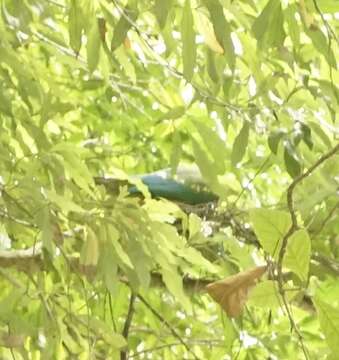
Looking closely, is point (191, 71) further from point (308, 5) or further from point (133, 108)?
point (133, 108)

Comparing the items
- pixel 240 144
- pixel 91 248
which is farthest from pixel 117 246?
pixel 240 144

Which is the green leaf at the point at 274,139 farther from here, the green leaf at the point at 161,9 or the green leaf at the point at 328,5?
the green leaf at the point at 161,9

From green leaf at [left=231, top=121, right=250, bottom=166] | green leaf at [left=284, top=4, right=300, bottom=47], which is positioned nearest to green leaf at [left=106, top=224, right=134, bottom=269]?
green leaf at [left=231, top=121, right=250, bottom=166]

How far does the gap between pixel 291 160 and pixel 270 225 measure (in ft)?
1.27

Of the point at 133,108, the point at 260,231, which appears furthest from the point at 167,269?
the point at 133,108

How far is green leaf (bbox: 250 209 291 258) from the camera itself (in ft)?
2.32

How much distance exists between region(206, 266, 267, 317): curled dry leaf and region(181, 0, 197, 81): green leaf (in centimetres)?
23

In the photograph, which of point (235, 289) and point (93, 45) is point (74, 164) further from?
point (235, 289)

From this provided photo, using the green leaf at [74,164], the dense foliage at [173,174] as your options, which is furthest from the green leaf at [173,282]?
the green leaf at [74,164]

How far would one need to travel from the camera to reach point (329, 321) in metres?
0.69

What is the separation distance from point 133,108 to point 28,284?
1.41 ft

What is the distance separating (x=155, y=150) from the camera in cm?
181

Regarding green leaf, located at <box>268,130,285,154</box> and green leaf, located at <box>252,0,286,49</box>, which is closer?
green leaf, located at <box>252,0,286,49</box>

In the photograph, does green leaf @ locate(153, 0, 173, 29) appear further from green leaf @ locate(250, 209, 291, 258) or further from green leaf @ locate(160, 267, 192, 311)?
green leaf @ locate(160, 267, 192, 311)
